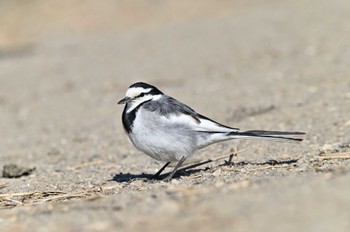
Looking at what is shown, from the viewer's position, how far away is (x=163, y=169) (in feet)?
24.9

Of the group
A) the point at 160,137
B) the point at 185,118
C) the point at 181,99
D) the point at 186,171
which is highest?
the point at 181,99

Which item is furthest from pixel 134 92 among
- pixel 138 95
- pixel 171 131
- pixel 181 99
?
pixel 181 99

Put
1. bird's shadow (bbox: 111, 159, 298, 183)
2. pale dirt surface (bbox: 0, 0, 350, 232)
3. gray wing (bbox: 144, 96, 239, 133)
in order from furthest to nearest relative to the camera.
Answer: bird's shadow (bbox: 111, 159, 298, 183) < gray wing (bbox: 144, 96, 239, 133) < pale dirt surface (bbox: 0, 0, 350, 232)

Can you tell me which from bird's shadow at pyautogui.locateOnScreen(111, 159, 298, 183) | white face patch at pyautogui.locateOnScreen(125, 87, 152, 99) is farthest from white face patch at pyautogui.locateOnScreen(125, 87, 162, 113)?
bird's shadow at pyautogui.locateOnScreen(111, 159, 298, 183)

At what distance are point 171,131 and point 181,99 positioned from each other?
5.36 m

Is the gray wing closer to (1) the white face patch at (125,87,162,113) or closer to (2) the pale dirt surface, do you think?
(1) the white face patch at (125,87,162,113)

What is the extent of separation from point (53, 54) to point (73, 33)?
13.4ft

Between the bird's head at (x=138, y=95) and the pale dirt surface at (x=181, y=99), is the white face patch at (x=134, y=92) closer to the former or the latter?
the bird's head at (x=138, y=95)

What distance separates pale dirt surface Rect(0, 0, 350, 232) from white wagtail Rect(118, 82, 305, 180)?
29 centimetres

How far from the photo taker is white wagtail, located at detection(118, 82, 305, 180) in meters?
6.71

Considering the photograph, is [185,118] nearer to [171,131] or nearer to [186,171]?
[171,131]

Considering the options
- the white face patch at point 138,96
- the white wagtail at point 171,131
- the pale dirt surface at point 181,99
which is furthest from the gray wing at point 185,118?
the pale dirt surface at point 181,99

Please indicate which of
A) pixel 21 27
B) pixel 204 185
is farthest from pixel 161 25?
pixel 204 185

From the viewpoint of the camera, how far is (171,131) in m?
6.79
